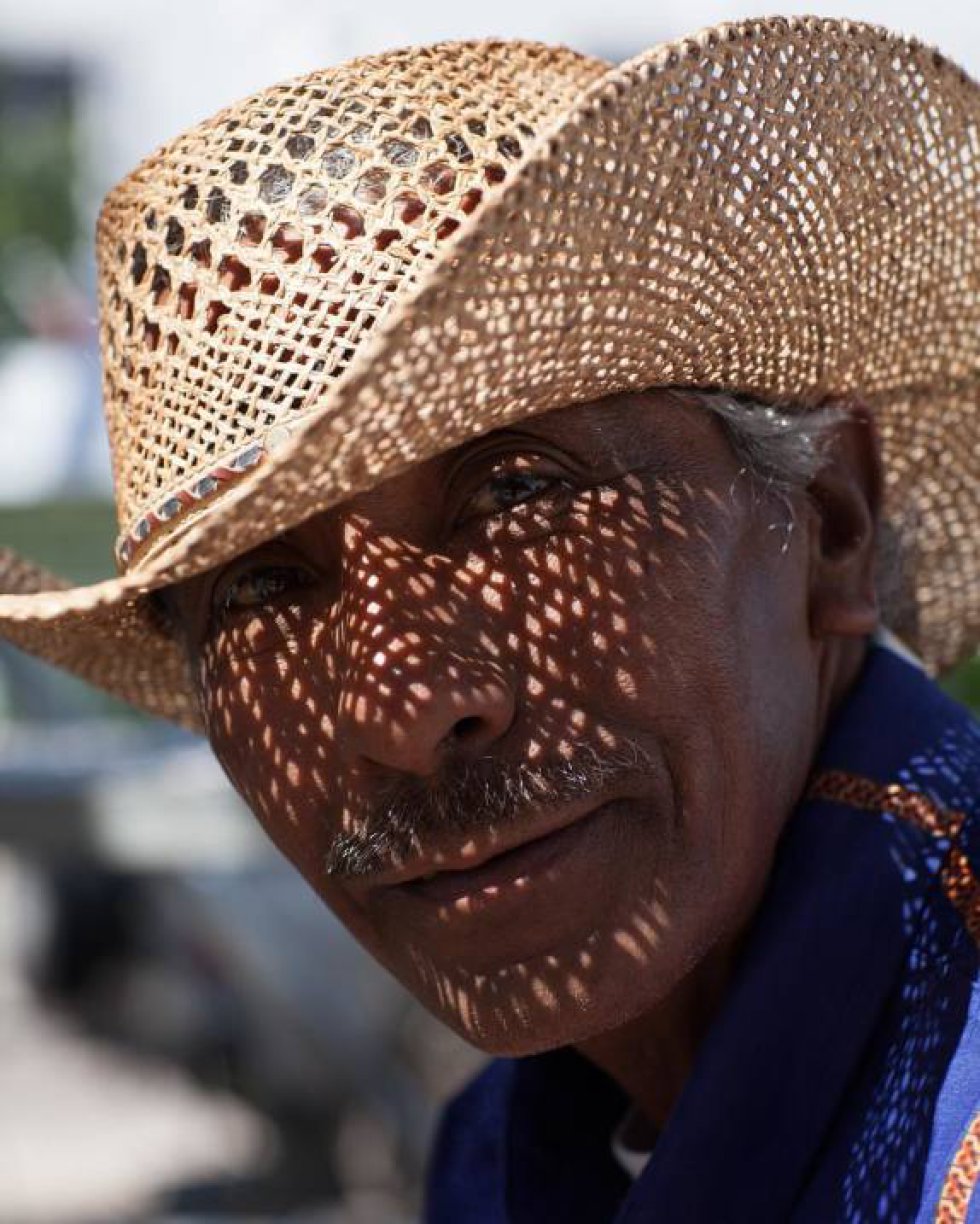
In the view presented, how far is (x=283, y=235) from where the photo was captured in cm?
162

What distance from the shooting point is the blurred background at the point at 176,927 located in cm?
414

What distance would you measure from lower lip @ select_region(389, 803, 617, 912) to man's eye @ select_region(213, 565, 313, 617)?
336mm

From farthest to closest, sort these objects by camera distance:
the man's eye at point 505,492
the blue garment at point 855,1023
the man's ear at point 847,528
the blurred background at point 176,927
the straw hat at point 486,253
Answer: the blurred background at point 176,927
the man's ear at point 847,528
the man's eye at point 505,492
the blue garment at point 855,1023
the straw hat at point 486,253

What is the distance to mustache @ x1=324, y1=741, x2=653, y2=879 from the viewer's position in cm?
157

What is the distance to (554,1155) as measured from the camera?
211 cm

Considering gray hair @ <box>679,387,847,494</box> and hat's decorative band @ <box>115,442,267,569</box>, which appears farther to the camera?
gray hair @ <box>679,387,847,494</box>

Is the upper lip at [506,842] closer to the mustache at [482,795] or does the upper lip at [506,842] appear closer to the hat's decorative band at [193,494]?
the mustache at [482,795]

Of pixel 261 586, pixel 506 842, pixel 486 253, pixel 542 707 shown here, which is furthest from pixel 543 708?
pixel 486 253

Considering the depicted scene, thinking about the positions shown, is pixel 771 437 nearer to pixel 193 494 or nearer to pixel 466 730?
pixel 466 730

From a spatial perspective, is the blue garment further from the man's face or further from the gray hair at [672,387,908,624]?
the gray hair at [672,387,908,624]

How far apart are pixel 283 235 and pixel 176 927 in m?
5.83

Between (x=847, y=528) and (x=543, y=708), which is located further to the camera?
(x=847, y=528)

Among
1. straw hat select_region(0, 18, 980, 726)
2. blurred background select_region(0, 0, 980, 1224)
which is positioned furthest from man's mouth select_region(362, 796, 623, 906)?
blurred background select_region(0, 0, 980, 1224)

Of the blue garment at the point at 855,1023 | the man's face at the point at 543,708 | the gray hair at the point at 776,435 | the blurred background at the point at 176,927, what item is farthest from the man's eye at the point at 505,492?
the blurred background at the point at 176,927
